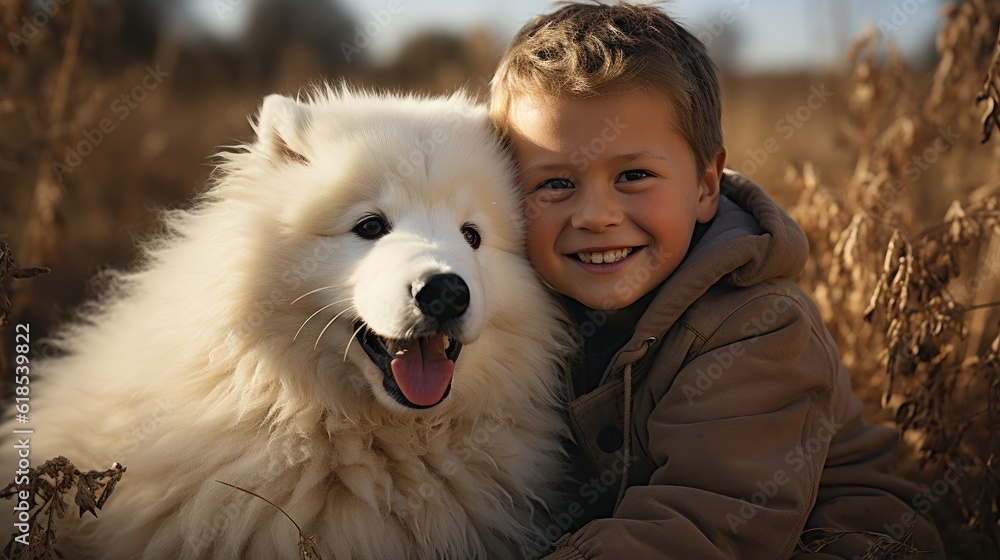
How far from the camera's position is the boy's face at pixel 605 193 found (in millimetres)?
2992

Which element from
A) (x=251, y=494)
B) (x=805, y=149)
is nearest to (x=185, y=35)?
(x=805, y=149)

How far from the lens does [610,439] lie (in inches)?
120

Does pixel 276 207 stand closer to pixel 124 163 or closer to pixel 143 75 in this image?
pixel 124 163

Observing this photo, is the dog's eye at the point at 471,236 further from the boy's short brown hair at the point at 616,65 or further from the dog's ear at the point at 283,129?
the dog's ear at the point at 283,129

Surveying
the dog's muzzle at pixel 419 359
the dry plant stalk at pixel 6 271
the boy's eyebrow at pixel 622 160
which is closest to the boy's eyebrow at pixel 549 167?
the boy's eyebrow at pixel 622 160

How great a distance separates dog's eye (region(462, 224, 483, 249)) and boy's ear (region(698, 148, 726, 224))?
0.94 metres

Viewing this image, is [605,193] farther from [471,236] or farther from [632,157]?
[471,236]

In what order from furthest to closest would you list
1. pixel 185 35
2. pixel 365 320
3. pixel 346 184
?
1. pixel 185 35
2. pixel 346 184
3. pixel 365 320

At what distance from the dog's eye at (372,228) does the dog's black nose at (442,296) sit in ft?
1.56

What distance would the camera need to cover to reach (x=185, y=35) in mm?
9789

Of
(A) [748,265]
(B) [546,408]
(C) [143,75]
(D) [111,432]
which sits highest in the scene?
(C) [143,75]

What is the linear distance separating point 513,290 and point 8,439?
220 centimetres

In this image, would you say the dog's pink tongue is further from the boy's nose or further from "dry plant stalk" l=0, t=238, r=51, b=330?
"dry plant stalk" l=0, t=238, r=51, b=330

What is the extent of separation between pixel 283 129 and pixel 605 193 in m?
1.24
